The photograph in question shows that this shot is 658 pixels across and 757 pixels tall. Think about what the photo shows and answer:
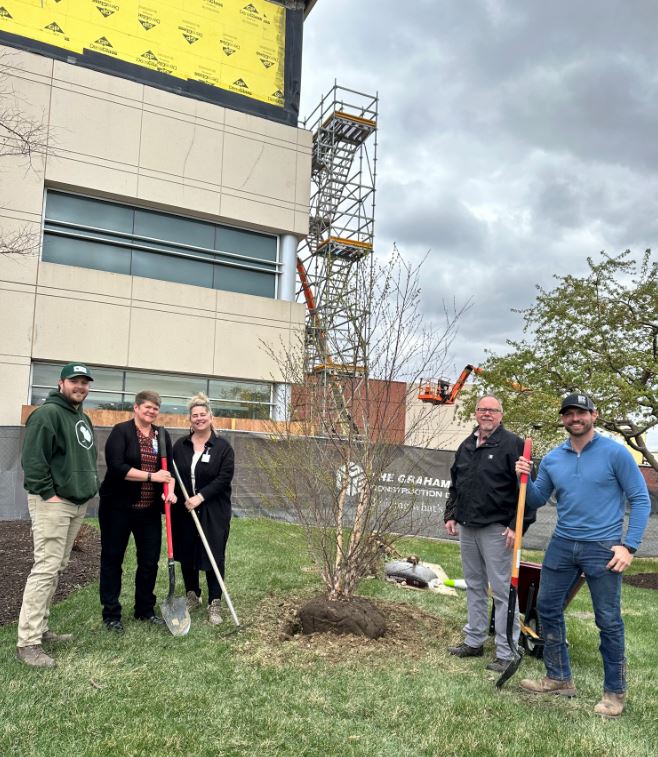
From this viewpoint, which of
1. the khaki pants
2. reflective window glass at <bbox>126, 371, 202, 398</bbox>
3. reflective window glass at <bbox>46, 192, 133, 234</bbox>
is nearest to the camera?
the khaki pants

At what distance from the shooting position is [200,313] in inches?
706

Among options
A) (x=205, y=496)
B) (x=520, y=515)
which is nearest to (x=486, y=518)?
(x=520, y=515)

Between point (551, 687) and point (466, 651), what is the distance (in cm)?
82

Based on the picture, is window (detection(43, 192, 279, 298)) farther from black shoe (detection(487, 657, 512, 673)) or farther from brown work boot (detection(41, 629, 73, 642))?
black shoe (detection(487, 657, 512, 673))

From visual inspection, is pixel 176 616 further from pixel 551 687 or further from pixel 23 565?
pixel 23 565

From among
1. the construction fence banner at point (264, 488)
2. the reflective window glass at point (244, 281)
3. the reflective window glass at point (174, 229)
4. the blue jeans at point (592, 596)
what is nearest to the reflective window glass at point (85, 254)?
the reflective window glass at point (174, 229)

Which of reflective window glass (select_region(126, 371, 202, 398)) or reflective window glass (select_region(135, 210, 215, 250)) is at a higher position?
reflective window glass (select_region(135, 210, 215, 250))

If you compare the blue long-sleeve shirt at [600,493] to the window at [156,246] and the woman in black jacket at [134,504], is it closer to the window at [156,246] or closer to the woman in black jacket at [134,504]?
the woman in black jacket at [134,504]

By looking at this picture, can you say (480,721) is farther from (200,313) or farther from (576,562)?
(200,313)

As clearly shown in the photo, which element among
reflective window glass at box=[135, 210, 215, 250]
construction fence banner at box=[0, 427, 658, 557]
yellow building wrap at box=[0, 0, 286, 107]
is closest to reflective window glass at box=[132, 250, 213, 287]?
reflective window glass at box=[135, 210, 215, 250]

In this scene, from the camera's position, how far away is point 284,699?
161 inches

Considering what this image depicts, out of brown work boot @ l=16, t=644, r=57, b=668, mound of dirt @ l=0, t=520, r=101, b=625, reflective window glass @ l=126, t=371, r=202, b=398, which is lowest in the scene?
mound of dirt @ l=0, t=520, r=101, b=625

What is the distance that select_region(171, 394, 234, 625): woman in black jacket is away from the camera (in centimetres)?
597

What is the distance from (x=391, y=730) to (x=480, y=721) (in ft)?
1.81
